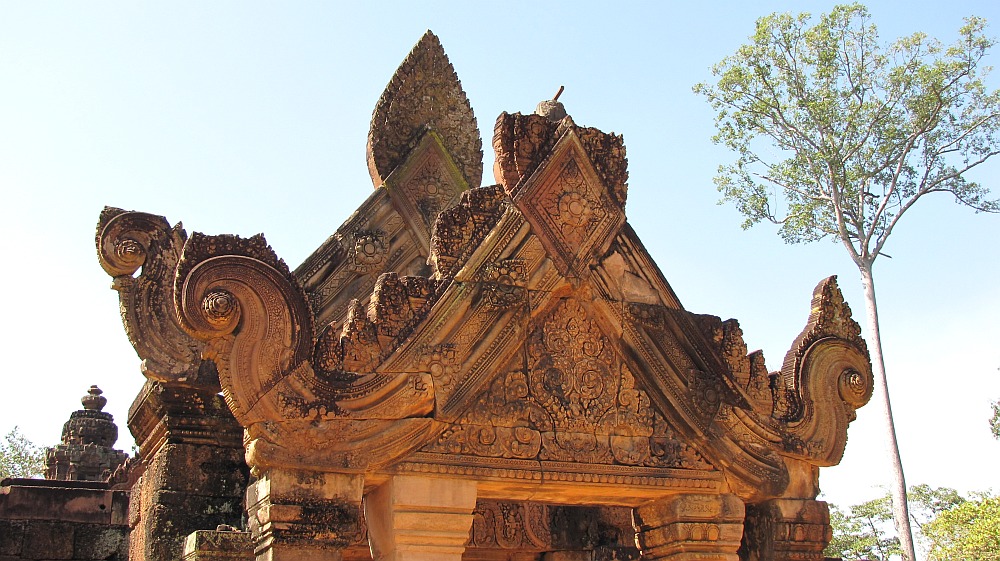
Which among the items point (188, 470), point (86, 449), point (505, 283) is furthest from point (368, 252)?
point (86, 449)

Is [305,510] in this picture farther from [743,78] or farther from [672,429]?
[743,78]

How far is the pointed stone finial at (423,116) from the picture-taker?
1027 centimetres

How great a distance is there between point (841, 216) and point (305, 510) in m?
20.1

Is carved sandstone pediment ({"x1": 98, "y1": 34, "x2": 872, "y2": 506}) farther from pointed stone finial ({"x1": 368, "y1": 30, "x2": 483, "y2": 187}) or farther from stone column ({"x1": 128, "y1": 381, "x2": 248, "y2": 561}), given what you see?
pointed stone finial ({"x1": 368, "y1": 30, "x2": 483, "y2": 187})

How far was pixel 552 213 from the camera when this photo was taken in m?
6.99

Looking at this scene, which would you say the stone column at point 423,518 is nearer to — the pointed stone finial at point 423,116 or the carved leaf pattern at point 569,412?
the carved leaf pattern at point 569,412

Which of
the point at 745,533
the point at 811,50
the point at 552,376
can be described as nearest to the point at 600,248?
Result: the point at 552,376

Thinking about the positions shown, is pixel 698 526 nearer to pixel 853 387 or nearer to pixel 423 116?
pixel 853 387

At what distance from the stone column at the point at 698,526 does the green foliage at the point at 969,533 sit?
1708 cm

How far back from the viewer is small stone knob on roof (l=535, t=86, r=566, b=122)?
7.44 meters

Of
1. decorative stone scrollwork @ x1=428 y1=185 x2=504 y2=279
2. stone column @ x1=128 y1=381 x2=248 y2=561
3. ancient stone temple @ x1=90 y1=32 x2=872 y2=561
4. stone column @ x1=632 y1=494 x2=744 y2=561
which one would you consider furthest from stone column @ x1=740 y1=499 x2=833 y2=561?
stone column @ x1=128 y1=381 x2=248 y2=561

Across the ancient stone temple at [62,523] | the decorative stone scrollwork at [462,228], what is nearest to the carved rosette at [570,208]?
the decorative stone scrollwork at [462,228]

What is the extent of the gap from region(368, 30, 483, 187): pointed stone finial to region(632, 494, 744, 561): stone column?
457cm

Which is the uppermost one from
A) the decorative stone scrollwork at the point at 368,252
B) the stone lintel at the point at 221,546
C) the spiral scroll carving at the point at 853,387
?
the decorative stone scrollwork at the point at 368,252
